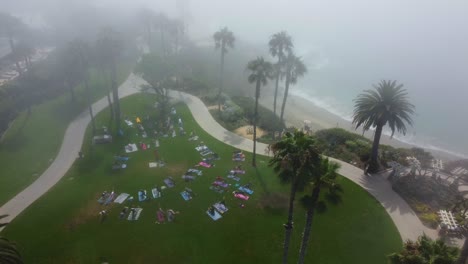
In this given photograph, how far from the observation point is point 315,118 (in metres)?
84.4

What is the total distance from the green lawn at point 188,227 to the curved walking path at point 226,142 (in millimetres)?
1440

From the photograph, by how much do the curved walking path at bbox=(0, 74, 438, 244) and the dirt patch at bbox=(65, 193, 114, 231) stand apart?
8.00 meters

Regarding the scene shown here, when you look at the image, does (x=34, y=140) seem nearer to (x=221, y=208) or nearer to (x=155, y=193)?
(x=155, y=193)

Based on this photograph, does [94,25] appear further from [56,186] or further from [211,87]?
[56,186]

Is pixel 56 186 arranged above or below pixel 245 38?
below

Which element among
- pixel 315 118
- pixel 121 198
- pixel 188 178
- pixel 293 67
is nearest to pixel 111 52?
pixel 188 178

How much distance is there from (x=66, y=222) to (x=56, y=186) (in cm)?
913

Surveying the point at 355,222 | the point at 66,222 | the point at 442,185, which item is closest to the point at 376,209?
the point at 355,222

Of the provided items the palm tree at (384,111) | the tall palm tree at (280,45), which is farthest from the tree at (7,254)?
the tall palm tree at (280,45)

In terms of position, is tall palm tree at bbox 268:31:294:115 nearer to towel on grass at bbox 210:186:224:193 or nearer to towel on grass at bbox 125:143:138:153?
towel on grass at bbox 210:186:224:193

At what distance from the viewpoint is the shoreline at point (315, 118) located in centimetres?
7419

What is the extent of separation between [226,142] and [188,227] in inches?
855

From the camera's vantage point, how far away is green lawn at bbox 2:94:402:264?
120ft

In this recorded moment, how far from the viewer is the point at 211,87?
89.6 meters
